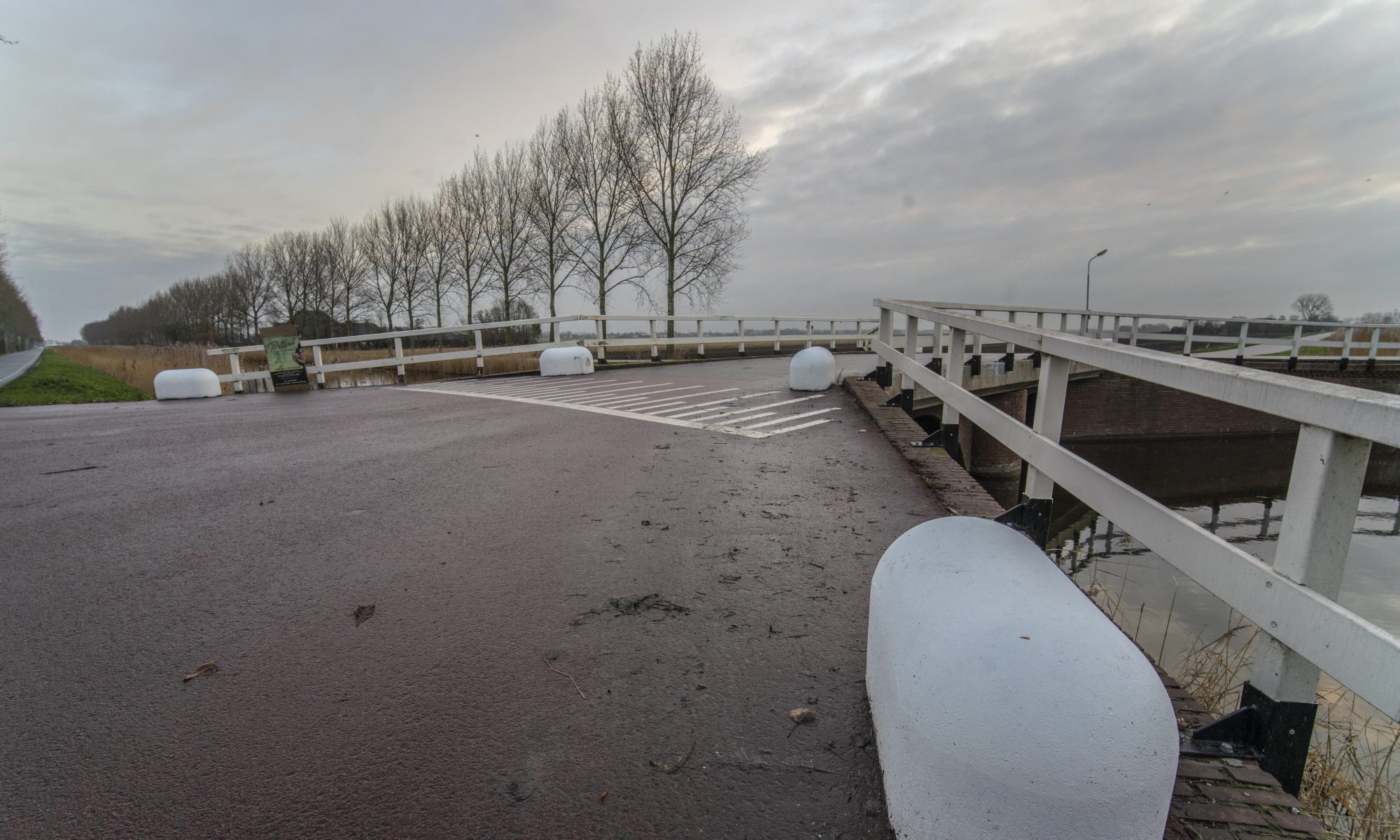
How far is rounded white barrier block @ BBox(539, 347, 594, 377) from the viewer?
15078 millimetres

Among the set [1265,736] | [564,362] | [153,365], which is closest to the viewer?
[1265,736]

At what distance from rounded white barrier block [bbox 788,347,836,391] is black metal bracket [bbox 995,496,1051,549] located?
7178 mm

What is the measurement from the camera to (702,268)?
29000mm

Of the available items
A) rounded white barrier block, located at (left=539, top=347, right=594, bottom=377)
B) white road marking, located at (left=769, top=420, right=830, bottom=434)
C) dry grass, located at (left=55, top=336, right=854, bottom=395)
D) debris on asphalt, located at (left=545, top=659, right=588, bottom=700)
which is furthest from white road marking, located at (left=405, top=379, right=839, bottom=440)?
dry grass, located at (left=55, top=336, right=854, bottom=395)

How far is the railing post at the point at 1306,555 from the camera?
5.08ft

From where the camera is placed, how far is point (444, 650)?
2486 millimetres

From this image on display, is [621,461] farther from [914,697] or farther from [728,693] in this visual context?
[914,697]

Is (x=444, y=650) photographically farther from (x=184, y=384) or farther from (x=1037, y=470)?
(x=184, y=384)

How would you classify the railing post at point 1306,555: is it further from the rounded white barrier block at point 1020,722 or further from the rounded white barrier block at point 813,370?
the rounded white barrier block at point 813,370

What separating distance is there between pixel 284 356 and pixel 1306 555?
16.2m

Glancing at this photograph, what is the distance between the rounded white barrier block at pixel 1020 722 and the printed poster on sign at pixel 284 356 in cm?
1545

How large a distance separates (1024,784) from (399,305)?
50.7m

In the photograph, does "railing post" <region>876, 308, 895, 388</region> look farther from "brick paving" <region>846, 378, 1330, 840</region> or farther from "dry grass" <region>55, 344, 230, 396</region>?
"dry grass" <region>55, 344, 230, 396</region>

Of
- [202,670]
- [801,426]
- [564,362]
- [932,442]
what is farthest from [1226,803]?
[564,362]
